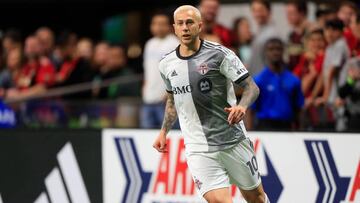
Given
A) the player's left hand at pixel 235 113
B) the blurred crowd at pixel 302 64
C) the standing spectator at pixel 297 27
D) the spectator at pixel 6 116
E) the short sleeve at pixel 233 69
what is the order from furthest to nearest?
the spectator at pixel 6 116, the standing spectator at pixel 297 27, the blurred crowd at pixel 302 64, the short sleeve at pixel 233 69, the player's left hand at pixel 235 113

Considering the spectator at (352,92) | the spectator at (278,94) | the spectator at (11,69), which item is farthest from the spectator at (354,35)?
the spectator at (11,69)

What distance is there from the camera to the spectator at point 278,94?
1191cm

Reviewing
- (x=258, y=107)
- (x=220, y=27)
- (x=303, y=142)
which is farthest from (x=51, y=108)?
(x=303, y=142)

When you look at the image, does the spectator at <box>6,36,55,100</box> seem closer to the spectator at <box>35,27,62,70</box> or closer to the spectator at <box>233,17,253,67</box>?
the spectator at <box>35,27,62,70</box>

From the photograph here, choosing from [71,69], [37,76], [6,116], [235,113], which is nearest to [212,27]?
[6,116]

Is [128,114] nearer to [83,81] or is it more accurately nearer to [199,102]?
[83,81]

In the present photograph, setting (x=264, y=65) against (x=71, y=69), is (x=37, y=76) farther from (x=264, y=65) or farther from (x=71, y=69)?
(x=264, y=65)

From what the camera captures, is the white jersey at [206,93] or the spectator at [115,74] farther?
the spectator at [115,74]

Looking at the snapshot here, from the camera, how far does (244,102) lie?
8688 millimetres

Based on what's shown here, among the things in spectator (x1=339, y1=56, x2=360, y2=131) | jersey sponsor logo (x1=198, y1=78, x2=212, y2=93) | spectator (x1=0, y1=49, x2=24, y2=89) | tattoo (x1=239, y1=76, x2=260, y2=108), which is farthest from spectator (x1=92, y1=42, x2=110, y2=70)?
tattoo (x1=239, y1=76, x2=260, y2=108)

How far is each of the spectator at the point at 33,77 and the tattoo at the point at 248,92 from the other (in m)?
8.09

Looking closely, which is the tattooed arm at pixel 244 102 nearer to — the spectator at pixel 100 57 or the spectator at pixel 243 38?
the spectator at pixel 243 38

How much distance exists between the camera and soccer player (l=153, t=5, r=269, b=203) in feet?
29.4

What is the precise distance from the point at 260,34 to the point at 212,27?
64cm
